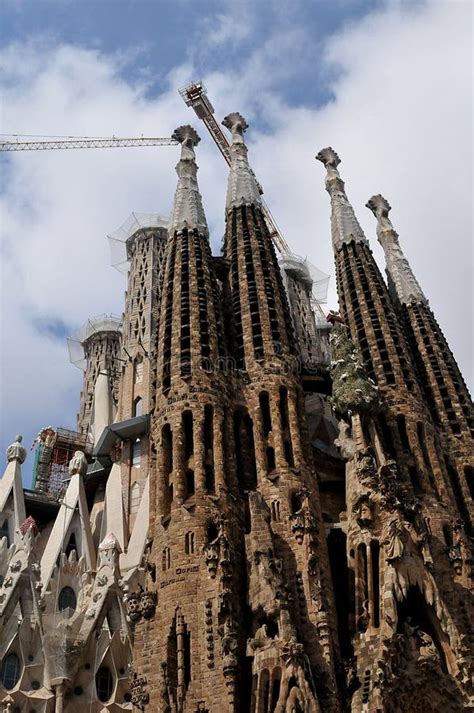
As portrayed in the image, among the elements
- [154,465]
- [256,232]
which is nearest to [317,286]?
[256,232]

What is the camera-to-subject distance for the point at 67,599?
1046 inches

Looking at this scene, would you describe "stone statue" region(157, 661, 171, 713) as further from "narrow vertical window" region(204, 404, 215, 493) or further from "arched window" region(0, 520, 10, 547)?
"arched window" region(0, 520, 10, 547)

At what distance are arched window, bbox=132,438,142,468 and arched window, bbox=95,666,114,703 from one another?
886 cm

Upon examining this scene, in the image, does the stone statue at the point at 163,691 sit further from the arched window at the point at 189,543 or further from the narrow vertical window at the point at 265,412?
the narrow vertical window at the point at 265,412

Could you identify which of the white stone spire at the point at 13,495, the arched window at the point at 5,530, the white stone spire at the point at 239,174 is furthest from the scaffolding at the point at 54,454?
the white stone spire at the point at 239,174

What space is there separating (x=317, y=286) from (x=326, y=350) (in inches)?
278

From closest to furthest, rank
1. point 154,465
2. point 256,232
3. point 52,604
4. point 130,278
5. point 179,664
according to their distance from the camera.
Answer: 1. point 179,664
2. point 154,465
3. point 52,604
4. point 256,232
5. point 130,278

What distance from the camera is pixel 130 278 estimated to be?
40.8 meters

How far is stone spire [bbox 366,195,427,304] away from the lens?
3512 cm

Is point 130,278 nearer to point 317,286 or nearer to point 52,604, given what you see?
point 317,286

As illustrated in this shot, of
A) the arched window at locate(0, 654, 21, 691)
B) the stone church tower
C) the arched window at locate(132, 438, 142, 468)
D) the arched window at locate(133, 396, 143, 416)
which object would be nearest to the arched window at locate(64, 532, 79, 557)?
the stone church tower

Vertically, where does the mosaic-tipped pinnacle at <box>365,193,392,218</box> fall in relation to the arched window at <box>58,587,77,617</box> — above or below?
above

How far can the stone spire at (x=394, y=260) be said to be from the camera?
35125 millimetres

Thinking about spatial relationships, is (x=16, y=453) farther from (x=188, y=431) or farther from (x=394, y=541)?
(x=394, y=541)
